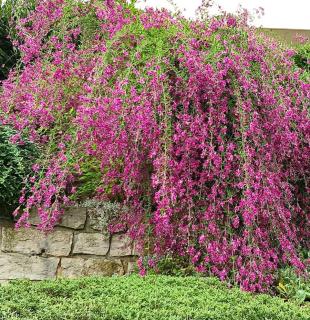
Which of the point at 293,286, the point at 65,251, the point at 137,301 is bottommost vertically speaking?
the point at 137,301

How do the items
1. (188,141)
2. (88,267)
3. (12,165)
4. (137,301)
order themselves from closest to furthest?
(137,301), (188,141), (12,165), (88,267)

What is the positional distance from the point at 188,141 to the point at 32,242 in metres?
1.60

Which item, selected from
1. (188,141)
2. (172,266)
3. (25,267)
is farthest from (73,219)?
(188,141)

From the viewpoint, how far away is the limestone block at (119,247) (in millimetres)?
5129

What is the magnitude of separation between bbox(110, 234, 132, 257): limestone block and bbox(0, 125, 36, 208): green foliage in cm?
89

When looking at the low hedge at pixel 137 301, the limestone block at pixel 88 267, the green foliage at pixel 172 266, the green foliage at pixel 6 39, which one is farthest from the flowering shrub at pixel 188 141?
the green foliage at pixel 6 39

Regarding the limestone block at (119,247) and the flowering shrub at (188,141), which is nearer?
the flowering shrub at (188,141)

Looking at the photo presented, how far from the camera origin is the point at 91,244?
16.8 ft

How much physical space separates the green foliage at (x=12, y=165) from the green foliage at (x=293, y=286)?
7.14 ft

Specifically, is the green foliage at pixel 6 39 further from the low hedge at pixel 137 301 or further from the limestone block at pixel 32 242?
the low hedge at pixel 137 301

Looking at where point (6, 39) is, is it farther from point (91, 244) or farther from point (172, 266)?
point (172, 266)

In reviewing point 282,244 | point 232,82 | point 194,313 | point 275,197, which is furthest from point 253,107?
point 194,313

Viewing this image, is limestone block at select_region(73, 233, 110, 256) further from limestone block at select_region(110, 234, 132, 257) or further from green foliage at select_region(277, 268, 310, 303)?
green foliage at select_region(277, 268, 310, 303)

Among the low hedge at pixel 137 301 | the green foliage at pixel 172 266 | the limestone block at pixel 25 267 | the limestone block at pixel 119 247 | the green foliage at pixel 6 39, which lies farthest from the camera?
the green foliage at pixel 6 39
